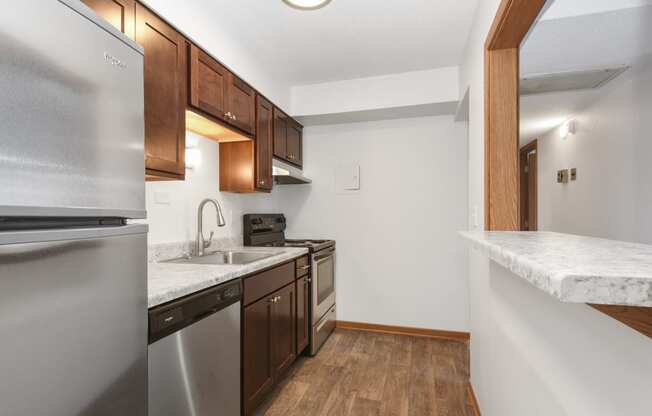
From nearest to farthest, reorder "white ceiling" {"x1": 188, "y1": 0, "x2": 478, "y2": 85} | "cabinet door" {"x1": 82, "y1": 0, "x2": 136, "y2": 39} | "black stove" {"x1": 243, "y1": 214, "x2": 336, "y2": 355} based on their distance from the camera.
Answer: "cabinet door" {"x1": 82, "y1": 0, "x2": 136, "y2": 39}, "white ceiling" {"x1": 188, "y1": 0, "x2": 478, "y2": 85}, "black stove" {"x1": 243, "y1": 214, "x2": 336, "y2": 355}

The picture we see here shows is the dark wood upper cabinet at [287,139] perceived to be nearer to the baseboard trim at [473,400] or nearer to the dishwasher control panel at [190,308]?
the dishwasher control panel at [190,308]

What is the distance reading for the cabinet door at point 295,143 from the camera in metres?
3.26

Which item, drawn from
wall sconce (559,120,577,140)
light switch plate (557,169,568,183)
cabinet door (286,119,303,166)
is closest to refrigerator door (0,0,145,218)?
cabinet door (286,119,303,166)

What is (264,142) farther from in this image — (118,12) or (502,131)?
(502,131)

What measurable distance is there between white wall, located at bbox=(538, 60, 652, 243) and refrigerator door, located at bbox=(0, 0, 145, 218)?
6.06ft

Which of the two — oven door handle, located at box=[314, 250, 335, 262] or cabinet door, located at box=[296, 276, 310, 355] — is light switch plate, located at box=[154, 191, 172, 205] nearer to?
cabinet door, located at box=[296, 276, 310, 355]

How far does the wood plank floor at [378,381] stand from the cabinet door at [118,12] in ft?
7.20

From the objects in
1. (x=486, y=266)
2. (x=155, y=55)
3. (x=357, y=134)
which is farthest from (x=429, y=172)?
(x=155, y=55)

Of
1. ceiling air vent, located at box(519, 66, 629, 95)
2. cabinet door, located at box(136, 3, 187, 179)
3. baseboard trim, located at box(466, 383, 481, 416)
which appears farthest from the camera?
baseboard trim, located at box(466, 383, 481, 416)

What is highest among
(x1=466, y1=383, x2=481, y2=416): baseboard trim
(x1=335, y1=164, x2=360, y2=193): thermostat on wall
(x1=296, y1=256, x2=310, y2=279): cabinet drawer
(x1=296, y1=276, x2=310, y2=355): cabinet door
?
(x1=335, y1=164, x2=360, y2=193): thermostat on wall

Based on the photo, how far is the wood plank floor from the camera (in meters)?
2.06

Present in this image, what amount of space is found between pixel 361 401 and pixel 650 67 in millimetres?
2302

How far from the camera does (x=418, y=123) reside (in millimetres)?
3350

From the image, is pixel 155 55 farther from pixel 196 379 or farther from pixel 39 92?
pixel 196 379
